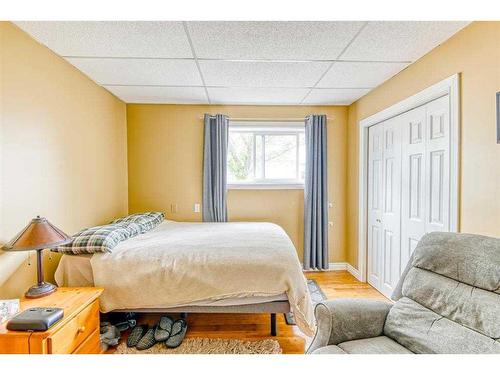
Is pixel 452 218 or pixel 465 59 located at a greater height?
pixel 465 59

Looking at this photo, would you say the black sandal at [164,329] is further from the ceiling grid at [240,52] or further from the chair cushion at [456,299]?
the ceiling grid at [240,52]

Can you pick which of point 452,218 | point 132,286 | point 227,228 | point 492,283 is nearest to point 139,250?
point 132,286

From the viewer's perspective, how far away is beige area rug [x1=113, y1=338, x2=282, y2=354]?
193 centimetres

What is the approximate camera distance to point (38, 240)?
5.18 ft

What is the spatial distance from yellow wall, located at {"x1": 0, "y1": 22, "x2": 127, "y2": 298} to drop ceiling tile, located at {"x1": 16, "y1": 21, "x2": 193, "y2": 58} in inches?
6.2

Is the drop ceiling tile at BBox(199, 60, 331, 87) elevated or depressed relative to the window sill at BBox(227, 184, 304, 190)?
elevated

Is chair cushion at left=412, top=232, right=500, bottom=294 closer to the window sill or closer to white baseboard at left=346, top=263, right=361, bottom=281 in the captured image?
white baseboard at left=346, top=263, right=361, bottom=281

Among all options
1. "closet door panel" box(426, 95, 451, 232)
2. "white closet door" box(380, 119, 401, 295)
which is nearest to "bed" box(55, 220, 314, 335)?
"closet door panel" box(426, 95, 451, 232)

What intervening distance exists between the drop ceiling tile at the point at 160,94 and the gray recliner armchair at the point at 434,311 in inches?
105

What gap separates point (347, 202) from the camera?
373 cm

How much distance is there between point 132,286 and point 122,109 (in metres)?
2.55

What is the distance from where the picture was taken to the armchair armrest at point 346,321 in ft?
4.51

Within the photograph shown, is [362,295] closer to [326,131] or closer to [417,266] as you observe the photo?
[417,266]

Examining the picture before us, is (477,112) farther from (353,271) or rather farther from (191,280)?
(353,271)
